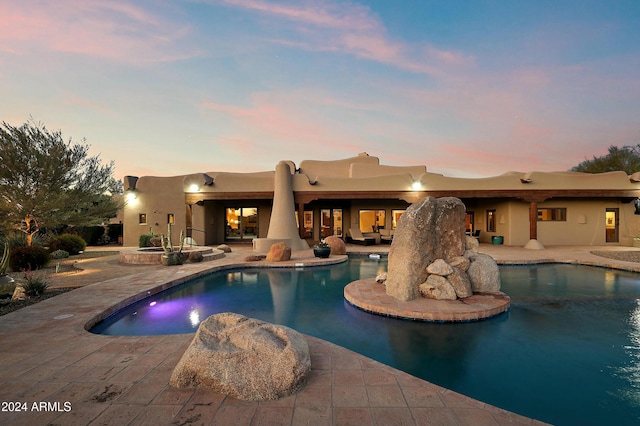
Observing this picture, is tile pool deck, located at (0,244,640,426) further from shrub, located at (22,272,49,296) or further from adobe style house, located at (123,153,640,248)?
adobe style house, located at (123,153,640,248)

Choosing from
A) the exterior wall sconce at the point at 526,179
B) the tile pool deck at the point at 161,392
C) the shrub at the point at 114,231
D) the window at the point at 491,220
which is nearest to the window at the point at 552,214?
the window at the point at 491,220

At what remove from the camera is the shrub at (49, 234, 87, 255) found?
1314 centimetres

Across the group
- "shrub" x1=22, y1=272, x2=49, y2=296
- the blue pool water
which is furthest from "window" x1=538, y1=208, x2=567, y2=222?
"shrub" x1=22, y1=272, x2=49, y2=296

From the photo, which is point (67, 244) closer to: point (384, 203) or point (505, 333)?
point (384, 203)

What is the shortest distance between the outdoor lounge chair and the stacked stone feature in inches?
402

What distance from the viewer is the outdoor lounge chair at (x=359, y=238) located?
55.6 ft

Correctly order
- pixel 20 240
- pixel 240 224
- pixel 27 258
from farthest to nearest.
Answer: pixel 240 224, pixel 20 240, pixel 27 258

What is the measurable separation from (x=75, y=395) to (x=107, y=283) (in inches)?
231

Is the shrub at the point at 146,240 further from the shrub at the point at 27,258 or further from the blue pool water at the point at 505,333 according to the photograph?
the blue pool water at the point at 505,333

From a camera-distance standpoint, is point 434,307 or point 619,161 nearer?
point 434,307

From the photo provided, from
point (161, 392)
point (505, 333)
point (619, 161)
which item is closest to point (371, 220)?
point (505, 333)

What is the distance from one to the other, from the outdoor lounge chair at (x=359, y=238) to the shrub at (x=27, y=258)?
45.5 ft

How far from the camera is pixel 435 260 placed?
6.41 m

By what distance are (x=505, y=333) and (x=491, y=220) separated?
1572 cm
